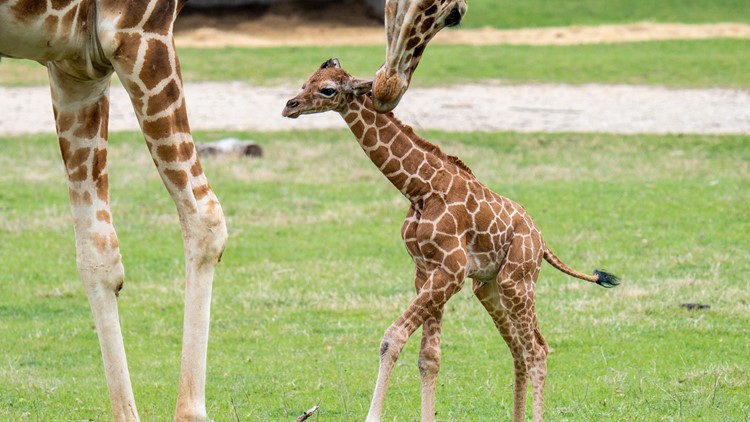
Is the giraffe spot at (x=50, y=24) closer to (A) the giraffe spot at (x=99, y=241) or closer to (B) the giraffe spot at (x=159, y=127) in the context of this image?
(B) the giraffe spot at (x=159, y=127)

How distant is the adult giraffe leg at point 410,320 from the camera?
471 cm

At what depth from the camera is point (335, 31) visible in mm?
26438

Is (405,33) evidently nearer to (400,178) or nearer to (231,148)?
(400,178)

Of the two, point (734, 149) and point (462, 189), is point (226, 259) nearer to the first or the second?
point (462, 189)

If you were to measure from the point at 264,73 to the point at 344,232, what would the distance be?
10474 mm

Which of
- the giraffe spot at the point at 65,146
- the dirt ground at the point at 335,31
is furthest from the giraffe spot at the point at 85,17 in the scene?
the dirt ground at the point at 335,31

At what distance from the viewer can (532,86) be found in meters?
19.5

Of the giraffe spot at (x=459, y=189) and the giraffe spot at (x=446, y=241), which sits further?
the giraffe spot at (x=459, y=189)

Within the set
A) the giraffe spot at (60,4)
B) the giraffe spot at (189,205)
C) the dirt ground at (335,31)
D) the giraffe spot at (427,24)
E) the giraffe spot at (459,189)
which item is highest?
the giraffe spot at (60,4)

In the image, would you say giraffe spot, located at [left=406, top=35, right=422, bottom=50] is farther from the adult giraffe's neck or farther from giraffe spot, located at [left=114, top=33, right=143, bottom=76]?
giraffe spot, located at [left=114, top=33, right=143, bottom=76]

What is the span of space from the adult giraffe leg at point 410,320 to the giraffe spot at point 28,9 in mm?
1793

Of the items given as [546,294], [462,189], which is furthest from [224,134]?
[462,189]

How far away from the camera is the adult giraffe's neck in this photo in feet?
16.4

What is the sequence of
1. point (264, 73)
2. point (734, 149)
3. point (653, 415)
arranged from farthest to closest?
point (264, 73), point (734, 149), point (653, 415)
